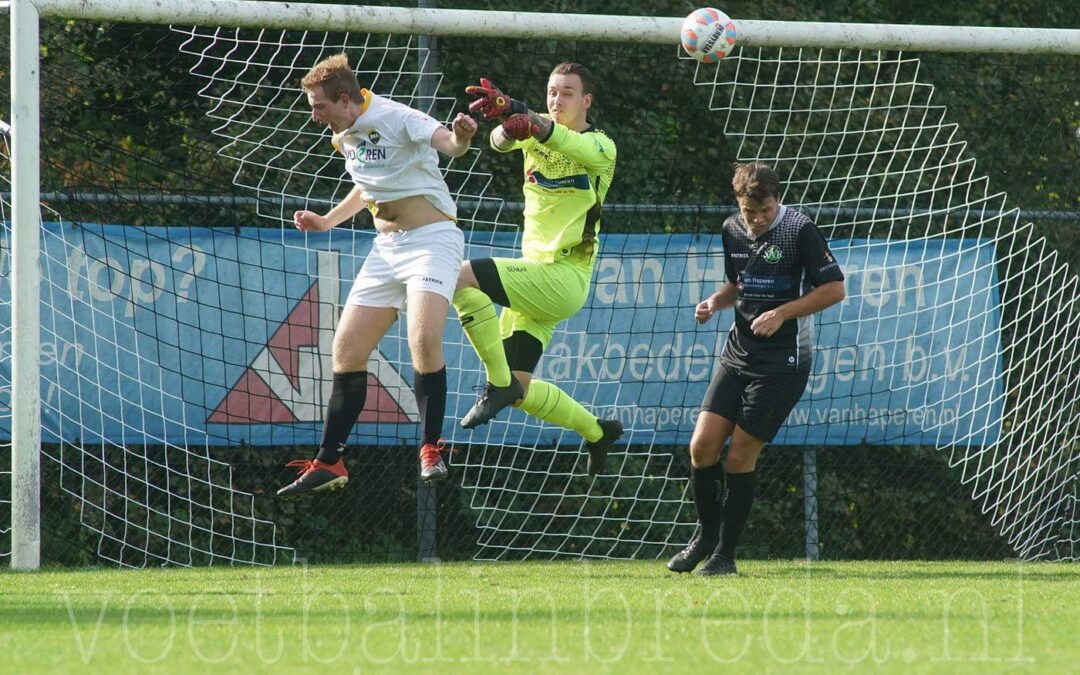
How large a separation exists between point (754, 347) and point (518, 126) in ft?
4.67

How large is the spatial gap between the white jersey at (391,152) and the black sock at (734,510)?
5.80 ft

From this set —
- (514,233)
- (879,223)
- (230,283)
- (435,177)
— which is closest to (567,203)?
(435,177)

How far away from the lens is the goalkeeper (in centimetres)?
622

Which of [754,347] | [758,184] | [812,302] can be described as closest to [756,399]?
[754,347]

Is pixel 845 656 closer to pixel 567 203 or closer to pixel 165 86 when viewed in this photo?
pixel 567 203

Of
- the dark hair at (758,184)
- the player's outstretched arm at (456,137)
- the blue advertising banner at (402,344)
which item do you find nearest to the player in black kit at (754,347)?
the dark hair at (758,184)

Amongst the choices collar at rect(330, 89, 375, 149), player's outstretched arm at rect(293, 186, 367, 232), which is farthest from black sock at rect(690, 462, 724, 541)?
collar at rect(330, 89, 375, 149)

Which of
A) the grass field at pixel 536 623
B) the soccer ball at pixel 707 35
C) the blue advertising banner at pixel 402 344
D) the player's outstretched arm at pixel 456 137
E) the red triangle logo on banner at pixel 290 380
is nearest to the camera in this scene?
the grass field at pixel 536 623

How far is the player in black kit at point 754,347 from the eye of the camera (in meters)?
6.06

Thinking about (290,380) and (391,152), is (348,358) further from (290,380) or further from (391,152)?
(290,380)

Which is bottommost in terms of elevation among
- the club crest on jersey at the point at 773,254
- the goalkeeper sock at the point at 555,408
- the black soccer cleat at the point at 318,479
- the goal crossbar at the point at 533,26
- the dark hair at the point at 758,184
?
the black soccer cleat at the point at 318,479

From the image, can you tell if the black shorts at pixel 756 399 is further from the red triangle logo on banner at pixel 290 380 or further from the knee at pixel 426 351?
the red triangle logo on banner at pixel 290 380

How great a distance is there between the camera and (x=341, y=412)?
609 cm

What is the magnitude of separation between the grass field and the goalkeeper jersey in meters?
1.51
